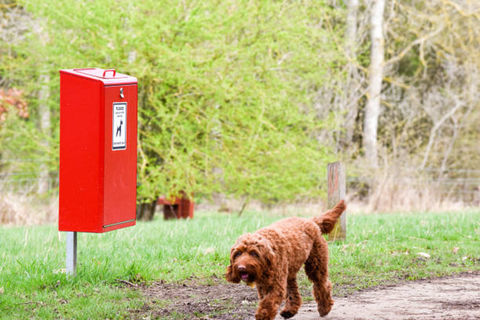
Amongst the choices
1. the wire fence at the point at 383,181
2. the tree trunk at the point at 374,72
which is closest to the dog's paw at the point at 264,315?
the wire fence at the point at 383,181

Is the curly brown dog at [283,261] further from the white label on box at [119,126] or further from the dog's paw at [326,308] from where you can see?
the white label on box at [119,126]

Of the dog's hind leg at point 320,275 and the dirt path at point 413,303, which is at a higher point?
the dog's hind leg at point 320,275

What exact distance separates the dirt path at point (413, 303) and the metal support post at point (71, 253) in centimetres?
202

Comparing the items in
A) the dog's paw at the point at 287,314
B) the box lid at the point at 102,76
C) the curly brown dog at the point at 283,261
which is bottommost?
the dog's paw at the point at 287,314

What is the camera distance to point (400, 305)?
5699 mm

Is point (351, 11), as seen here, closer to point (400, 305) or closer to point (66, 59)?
point (66, 59)

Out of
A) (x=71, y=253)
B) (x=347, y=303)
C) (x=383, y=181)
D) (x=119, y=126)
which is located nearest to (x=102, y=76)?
(x=119, y=126)

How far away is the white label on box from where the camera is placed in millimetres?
5867

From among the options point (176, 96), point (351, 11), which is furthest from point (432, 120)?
point (176, 96)

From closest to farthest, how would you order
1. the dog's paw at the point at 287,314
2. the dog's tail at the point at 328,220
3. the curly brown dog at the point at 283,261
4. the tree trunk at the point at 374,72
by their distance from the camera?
the curly brown dog at the point at 283,261 → the dog's paw at the point at 287,314 → the dog's tail at the point at 328,220 → the tree trunk at the point at 374,72

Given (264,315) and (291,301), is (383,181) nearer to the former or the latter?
(291,301)

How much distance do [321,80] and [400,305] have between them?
1144cm

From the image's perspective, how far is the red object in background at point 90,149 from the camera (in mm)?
5719

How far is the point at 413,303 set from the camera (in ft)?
19.0
